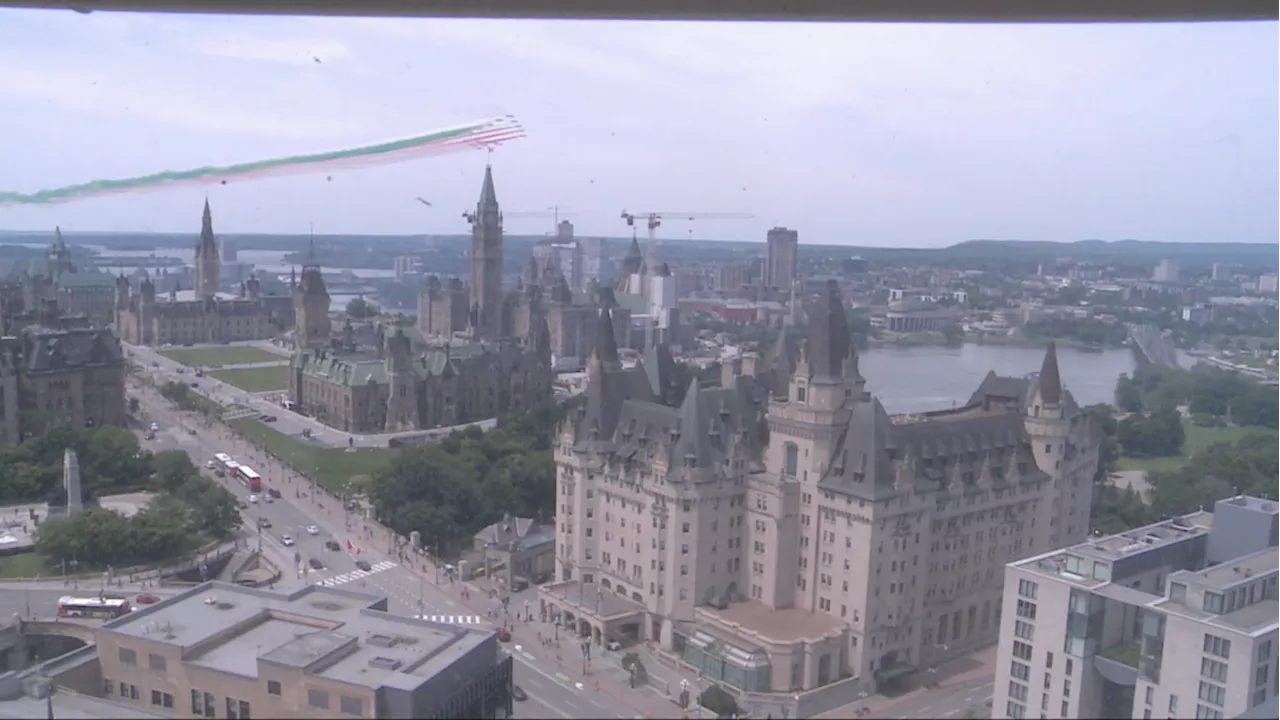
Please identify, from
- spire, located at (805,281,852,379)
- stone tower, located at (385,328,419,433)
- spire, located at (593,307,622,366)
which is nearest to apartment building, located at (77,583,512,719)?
spire, located at (805,281,852,379)

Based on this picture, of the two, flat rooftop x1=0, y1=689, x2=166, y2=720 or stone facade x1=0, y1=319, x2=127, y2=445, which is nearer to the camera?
flat rooftop x1=0, y1=689, x2=166, y2=720

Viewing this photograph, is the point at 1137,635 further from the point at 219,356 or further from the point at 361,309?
the point at 219,356

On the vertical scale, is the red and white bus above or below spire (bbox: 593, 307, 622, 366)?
below

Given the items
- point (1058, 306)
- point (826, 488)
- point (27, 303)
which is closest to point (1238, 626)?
point (826, 488)

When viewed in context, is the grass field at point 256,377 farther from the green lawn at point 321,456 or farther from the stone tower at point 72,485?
the stone tower at point 72,485

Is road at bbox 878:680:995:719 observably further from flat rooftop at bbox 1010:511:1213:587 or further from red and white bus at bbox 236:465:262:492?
red and white bus at bbox 236:465:262:492

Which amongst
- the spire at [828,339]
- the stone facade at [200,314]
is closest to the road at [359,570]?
the spire at [828,339]
